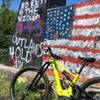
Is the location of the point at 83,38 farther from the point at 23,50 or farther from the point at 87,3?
the point at 23,50

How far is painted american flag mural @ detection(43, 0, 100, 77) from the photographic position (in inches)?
394

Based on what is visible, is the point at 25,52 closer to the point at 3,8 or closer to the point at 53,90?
the point at 53,90

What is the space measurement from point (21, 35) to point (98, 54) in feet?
12.9

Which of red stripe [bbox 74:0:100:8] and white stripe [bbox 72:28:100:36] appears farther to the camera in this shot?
red stripe [bbox 74:0:100:8]

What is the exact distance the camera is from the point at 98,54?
9805mm

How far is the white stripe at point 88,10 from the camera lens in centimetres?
1016

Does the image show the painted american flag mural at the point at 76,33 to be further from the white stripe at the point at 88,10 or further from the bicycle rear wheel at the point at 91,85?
the bicycle rear wheel at the point at 91,85

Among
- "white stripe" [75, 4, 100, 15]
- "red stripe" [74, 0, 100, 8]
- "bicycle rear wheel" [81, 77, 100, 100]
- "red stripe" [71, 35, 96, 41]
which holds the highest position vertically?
"red stripe" [74, 0, 100, 8]

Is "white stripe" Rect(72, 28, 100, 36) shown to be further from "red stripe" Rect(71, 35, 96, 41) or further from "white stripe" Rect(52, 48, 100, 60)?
"white stripe" Rect(52, 48, 100, 60)

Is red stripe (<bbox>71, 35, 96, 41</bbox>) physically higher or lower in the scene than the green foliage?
higher

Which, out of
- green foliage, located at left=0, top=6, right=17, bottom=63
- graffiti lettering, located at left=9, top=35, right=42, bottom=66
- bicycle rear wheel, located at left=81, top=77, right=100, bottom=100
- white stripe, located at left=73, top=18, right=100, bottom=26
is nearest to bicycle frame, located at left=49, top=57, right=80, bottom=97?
bicycle rear wheel, located at left=81, top=77, right=100, bottom=100

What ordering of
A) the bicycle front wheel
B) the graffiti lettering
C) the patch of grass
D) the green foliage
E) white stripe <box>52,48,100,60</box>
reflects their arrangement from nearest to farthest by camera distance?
1. the bicycle front wheel
2. the patch of grass
3. white stripe <box>52,48,100,60</box>
4. the graffiti lettering
5. the green foliage

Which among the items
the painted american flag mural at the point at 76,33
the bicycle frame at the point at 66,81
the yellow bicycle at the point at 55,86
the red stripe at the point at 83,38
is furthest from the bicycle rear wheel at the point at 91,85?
the red stripe at the point at 83,38

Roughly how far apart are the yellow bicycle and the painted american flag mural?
1.63 metres
